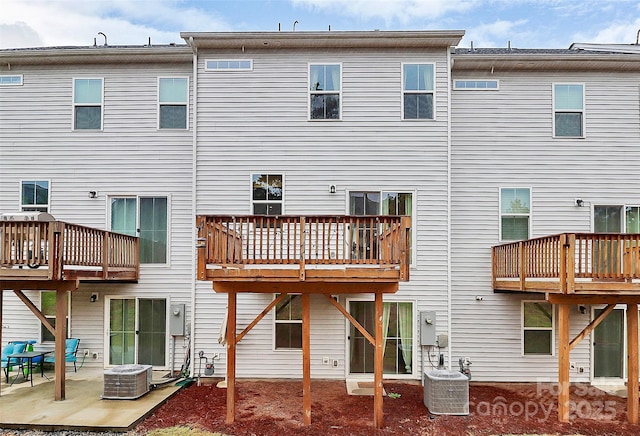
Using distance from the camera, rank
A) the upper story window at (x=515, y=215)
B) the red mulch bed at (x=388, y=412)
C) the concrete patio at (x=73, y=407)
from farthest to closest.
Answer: the upper story window at (x=515, y=215), the red mulch bed at (x=388, y=412), the concrete patio at (x=73, y=407)

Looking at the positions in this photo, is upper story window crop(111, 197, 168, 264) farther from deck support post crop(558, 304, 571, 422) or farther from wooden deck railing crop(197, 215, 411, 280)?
deck support post crop(558, 304, 571, 422)

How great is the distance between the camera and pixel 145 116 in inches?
379

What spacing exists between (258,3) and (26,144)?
730cm

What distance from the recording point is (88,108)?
9.71 m

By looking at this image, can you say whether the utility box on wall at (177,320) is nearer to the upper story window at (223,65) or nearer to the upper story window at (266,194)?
the upper story window at (266,194)

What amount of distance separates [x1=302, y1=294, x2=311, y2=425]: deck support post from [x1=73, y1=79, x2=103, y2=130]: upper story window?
22.8 feet

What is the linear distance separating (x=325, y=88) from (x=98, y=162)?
5618 millimetres

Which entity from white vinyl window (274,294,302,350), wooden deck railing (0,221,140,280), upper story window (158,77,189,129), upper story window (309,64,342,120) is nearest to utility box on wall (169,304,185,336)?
wooden deck railing (0,221,140,280)

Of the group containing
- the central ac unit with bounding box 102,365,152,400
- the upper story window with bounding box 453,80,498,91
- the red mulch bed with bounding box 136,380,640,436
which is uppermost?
the upper story window with bounding box 453,80,498,91

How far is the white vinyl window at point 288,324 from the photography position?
8.97m

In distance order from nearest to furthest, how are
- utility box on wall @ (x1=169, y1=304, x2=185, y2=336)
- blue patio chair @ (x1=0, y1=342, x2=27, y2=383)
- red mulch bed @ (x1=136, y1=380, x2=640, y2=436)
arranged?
1. red mulch bed @ (x1=136, y1=380, x2=640, y2=436)
2. blue patio chair @ (x1=0, y1=342, x2=27, y2=383)
3. utility box on wall @ (x1=169, y1=304, x2=185, y2=336)

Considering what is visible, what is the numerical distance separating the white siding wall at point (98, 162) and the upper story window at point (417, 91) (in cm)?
509

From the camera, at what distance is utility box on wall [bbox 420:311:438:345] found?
8.72 meters

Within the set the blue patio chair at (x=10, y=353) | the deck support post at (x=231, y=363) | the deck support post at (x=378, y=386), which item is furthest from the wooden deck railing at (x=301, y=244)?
the blue patio chair at (x=10, y=353)
